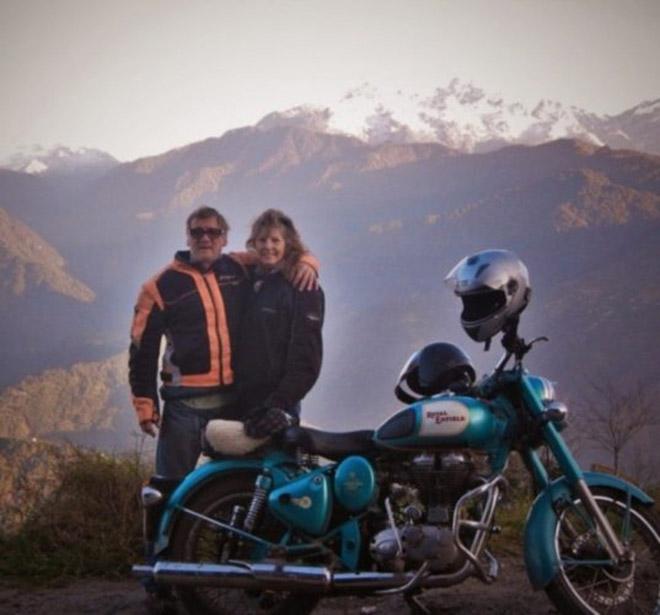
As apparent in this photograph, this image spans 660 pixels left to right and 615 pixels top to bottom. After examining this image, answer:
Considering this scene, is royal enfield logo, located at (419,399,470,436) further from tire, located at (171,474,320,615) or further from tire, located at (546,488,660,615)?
tire, located at (171,474,320,615)

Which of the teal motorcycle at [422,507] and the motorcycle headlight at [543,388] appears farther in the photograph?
the motorcycle headlight at [543,388]

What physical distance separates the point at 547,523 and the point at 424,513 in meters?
0.61

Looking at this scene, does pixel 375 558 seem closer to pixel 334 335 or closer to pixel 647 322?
pixel 647 322

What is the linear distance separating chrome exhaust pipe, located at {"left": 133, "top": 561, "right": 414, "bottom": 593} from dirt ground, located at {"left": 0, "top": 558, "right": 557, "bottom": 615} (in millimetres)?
692

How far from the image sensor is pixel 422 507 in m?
3.98

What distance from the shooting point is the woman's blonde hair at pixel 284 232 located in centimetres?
539

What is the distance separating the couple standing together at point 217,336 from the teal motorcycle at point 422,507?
38.5 inches

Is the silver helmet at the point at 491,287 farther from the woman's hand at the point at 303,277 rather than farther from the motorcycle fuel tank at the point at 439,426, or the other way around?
the woman's hand at the point at 303,277

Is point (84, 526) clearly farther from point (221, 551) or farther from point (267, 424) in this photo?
point (267, 424)

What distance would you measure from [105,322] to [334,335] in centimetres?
5236

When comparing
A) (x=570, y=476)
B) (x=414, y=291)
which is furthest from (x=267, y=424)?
(x=414, y=291)

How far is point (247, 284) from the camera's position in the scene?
554 cm

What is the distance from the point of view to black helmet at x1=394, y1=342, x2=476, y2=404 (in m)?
4.30

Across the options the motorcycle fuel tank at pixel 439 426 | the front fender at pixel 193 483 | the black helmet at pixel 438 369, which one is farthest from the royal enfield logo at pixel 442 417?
the front fender at pixel 193 483
